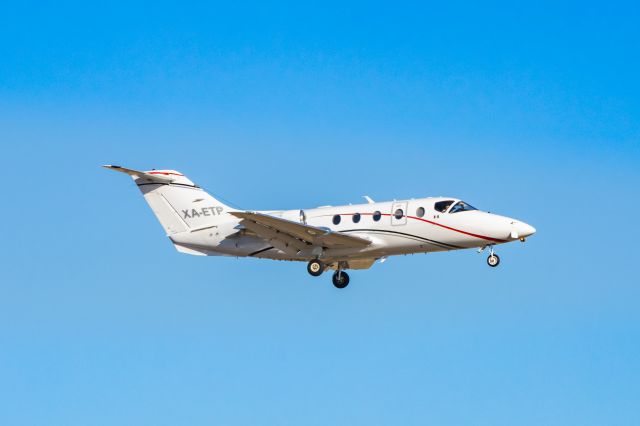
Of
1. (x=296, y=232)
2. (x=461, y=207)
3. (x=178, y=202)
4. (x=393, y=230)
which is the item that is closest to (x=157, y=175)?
(x=178, y=202)

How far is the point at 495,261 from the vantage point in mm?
33906

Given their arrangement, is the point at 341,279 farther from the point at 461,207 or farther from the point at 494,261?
the point at 494,261

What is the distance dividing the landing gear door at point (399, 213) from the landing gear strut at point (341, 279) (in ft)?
11.2

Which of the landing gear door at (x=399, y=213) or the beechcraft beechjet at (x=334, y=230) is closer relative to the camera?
the beechcraft beechjet at (x=334, y=230)

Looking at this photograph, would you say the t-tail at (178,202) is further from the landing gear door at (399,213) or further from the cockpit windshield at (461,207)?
the cockpit windshield at (461,207)

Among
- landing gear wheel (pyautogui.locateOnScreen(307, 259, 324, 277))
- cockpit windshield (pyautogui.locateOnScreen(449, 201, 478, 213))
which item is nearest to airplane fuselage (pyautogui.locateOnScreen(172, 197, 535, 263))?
cockpit windshield (pyautogui.locateOnScreen(449, 201, 478, 213))

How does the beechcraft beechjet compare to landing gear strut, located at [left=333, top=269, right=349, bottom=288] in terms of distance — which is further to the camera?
landing gear strut, located at [left=333, top=269, right=349, bottom=288]

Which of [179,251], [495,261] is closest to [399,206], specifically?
[495,261]

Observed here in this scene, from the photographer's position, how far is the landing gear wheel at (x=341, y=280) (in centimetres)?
3716

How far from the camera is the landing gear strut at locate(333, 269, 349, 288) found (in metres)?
37.2

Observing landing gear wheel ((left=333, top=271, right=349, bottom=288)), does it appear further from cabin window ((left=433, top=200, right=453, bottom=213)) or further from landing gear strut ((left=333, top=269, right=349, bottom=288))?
cabin window ((left=433, top=200, right=453, bottom=213))

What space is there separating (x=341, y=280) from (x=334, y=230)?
93.0 inches

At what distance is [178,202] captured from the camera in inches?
1515

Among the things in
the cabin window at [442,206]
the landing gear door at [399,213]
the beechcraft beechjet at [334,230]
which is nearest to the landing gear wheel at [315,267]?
the beechcraft beechjet at [334,230]
